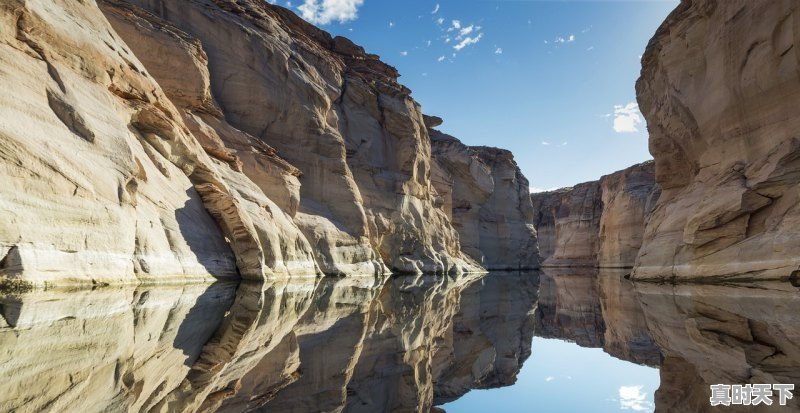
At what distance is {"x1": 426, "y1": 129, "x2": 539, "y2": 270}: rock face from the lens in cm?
6022

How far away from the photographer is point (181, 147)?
63.2 ft

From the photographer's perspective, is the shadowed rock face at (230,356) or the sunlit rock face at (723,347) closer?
the shadowed rock face at (230,356)

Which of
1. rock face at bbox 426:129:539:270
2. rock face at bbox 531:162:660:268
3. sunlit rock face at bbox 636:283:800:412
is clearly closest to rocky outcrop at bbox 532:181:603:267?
rock face at bbox 531:162:660:268

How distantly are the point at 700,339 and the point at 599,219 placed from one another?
7572 cm

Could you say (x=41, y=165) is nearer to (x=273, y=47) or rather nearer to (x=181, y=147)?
(x=181, y=147)

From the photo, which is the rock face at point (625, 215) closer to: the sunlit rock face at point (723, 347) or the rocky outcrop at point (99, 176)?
the sunlit rock face at point (723, 347)

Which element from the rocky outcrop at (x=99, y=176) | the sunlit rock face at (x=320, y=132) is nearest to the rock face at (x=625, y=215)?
the sunlit rock face at (x=320, y=132)

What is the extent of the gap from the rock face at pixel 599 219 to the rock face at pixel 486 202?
35.6 feet

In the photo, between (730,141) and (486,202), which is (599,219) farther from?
(730,141)

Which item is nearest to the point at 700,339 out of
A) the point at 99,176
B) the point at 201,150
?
the point at 99,176

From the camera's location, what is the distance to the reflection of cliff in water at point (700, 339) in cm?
461

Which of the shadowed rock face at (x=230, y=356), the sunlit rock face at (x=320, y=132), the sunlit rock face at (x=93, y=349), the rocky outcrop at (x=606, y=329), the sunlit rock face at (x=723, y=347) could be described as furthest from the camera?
the sunlit rock face at (x=320, y=132)

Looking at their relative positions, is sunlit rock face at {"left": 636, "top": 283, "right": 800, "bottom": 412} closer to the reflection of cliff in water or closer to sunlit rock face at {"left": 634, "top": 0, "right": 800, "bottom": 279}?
the reflection of cliff in water

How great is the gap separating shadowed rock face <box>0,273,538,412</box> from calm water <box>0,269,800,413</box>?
0.07 ft
